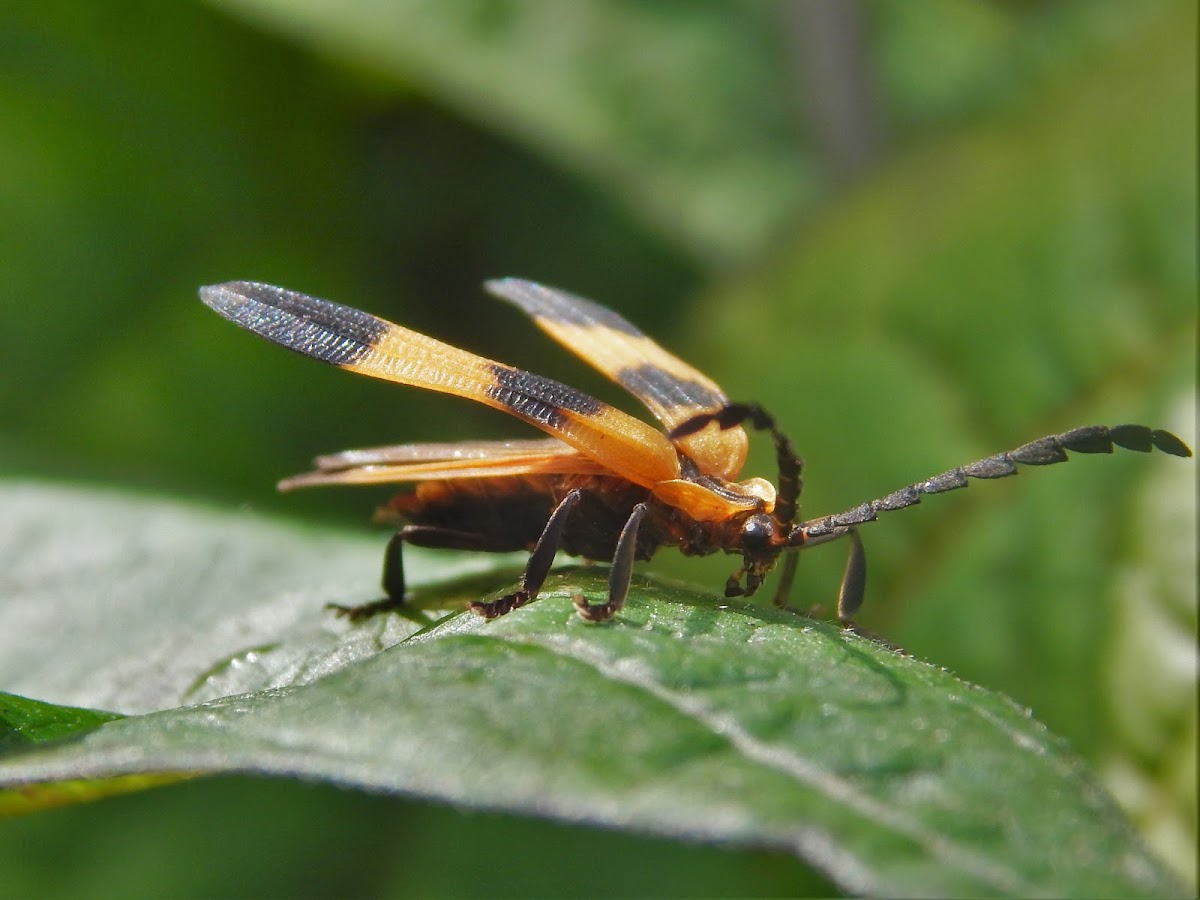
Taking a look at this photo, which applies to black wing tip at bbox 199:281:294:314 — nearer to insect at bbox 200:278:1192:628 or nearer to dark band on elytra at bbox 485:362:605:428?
insect at bbox 200:278:1192:628

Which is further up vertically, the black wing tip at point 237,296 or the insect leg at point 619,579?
the black wing tip at point 237,296

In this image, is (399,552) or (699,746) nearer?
(699,746)

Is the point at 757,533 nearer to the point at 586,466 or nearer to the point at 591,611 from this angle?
the point at 586,466

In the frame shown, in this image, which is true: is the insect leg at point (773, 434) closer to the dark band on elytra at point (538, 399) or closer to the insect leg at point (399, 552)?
the dark band on elytra at point (538, 399)

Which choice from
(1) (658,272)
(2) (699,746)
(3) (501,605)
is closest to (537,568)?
(3) (501,605)

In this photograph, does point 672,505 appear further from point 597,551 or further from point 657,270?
point 657,270

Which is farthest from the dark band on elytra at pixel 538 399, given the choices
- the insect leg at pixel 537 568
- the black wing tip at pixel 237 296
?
the black wing tip at pixel 237 296

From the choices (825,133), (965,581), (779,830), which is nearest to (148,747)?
(779,830)
